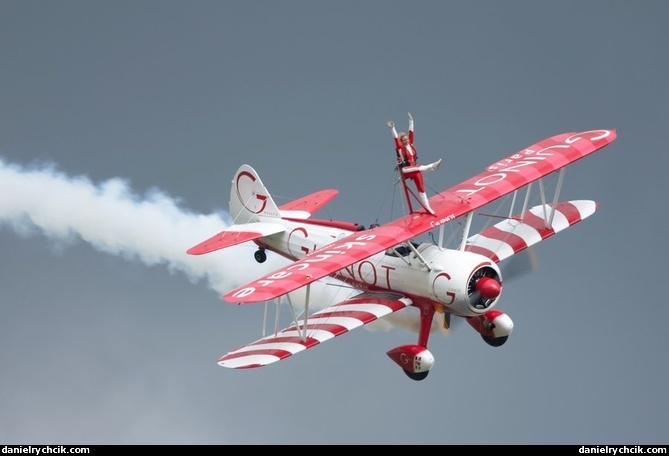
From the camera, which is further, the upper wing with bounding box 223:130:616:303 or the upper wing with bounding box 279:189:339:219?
the upper wing with bounding box 279:189:339:219

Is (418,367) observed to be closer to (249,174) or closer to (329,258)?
(329,258)

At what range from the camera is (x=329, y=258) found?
30188 mm

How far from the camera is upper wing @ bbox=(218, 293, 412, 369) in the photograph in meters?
30.1

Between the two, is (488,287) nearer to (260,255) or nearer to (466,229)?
(466,229)

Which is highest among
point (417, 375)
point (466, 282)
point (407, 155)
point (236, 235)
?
point (236, 235)

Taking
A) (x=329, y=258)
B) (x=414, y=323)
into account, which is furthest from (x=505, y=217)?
(x=329, y=258)

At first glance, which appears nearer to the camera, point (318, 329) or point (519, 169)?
point (318, 329)

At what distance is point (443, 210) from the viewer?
3180 centimetres

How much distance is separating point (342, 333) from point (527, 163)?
587cm

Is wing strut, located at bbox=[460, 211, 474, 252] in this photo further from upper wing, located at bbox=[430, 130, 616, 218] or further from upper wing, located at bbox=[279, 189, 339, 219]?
upper wing, located at bbox=[279, 189, 339, 219]

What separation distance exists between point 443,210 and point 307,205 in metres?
4.71

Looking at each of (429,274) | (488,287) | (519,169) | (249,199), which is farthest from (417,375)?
(249,199)

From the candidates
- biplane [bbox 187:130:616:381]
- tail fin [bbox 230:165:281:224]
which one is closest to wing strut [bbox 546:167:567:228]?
biplane [bbox 187:130:616:381]

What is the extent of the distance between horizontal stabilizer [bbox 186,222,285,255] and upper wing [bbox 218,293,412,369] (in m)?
3.44
